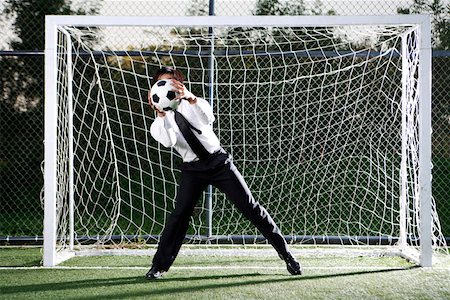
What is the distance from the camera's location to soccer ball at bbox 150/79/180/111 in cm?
466

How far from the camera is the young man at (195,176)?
4.79m

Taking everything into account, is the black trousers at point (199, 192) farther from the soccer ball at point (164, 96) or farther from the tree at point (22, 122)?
the tree at point (22, 122)

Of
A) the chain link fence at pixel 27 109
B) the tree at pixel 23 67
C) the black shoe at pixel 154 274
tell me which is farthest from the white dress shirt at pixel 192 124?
the tree at pixel 23 67

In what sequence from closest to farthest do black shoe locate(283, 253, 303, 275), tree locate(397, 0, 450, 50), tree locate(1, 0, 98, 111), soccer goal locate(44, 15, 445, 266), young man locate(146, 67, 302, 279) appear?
young man locate(146, 67, 302, 279)
black shoe locate(283, 253, 303, 275)
soccer goal locate(44, 15, 445, 266)
tree locate(397, 0, 450, 50)
tree locate(1, 0, 98, 111)

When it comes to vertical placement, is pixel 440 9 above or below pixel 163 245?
above

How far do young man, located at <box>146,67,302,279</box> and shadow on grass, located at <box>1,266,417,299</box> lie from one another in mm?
177

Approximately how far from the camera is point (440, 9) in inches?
314

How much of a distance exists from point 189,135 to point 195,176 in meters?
0.28

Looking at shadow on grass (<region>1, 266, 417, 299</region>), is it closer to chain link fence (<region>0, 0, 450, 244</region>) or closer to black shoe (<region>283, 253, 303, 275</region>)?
black shoe (<region>283, 253, 303, 275</region>)

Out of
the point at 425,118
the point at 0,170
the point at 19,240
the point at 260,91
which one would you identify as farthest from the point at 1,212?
the point at 425,118

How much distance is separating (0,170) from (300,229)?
3199 mm

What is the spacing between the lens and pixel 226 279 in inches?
192

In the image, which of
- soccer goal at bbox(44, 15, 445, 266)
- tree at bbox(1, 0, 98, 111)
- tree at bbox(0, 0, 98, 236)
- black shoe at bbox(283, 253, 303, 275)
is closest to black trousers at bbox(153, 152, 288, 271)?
black shoe at bbox(283, 253, 303, 275)

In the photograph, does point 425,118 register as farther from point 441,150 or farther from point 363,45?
point 441,150
